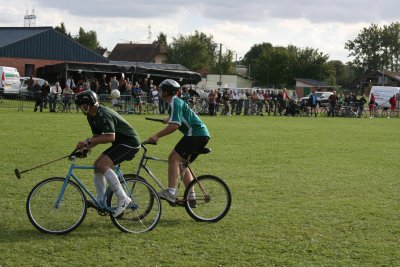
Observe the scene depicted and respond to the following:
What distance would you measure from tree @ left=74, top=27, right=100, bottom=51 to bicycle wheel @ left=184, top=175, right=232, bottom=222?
102 metres

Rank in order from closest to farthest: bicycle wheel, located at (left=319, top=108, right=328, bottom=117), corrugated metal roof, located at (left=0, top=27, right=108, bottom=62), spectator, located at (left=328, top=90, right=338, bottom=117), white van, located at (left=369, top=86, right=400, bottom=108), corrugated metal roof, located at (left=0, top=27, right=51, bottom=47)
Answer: spectator, located at (left=328, top=90, right=338, bottom=117) < bicycle wheel, located at (left=319, top=108, right=328, bottom=117) < white van, located at (left=369, top=86, right=400, bottom=108) < corrugated metal roof, located at (left=0, top=27, right=108, bottom=62) < corrugated metal roof, located at (left=0, top=27, right=51, bottom=47)

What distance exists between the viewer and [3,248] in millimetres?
6742

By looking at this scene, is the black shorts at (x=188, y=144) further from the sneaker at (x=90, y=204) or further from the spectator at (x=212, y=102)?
the spectator at (x=212, y=102)

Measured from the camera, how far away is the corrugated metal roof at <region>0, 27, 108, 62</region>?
57.0 metres

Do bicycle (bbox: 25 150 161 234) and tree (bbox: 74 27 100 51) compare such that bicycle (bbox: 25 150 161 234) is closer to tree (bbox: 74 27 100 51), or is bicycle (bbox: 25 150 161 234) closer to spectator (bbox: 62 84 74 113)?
spectator (bbox: 62 84 74 113)

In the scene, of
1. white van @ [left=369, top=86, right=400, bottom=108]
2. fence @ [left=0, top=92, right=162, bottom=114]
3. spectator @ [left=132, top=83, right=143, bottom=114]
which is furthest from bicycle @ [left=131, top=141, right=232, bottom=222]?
white van @ [left=369, top=86, right=400, bottom=108]

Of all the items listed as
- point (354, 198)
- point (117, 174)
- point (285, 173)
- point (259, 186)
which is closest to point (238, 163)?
point (285, 173)

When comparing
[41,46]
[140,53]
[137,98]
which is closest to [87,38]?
[140,53]

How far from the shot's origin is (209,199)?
8.38 m

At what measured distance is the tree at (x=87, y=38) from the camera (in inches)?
4279

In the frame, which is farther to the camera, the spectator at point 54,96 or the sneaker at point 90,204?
the spectator at point 54,96

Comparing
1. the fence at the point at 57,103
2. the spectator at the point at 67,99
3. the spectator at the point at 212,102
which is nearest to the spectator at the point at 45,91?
the fence at the point at 57,103

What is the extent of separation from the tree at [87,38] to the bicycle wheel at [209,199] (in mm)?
102216

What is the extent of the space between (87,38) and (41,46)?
2030 inches
